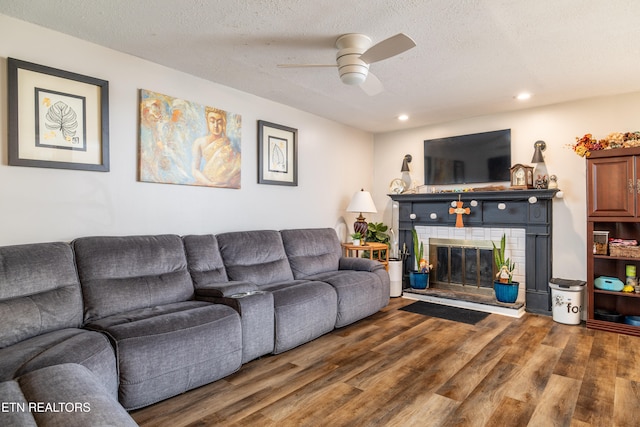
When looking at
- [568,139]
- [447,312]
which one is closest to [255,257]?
[447,312]

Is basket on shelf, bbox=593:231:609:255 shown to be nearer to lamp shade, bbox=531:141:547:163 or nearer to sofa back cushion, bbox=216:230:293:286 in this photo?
lamp shade, bbox=531:141:547:163

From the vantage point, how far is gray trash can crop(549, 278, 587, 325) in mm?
3742

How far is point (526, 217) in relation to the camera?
426 cm

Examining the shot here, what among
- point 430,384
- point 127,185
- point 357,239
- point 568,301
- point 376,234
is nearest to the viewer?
point 430,384

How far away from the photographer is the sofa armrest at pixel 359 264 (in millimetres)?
4148

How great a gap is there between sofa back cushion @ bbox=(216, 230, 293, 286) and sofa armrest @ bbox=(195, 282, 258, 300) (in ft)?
1.20

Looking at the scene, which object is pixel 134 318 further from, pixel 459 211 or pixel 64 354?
pixel 459 211

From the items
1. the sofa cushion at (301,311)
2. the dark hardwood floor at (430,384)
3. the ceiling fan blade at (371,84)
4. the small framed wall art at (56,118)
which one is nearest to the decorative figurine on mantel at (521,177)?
the dark hardwood floor at (430,384)

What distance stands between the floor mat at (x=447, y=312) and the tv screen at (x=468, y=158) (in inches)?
65.1

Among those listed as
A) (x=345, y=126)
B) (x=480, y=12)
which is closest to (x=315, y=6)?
(x=480, y=12)

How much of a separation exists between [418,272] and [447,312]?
859 millimetres

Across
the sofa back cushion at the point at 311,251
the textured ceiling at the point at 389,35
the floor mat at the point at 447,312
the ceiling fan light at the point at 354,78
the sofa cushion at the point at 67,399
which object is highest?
the textured ceiling at the point at 389,35

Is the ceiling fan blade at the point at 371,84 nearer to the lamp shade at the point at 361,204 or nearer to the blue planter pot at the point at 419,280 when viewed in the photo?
the lamp shade at the point at 361,204

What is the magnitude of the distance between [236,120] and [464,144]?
2976 millimetres
